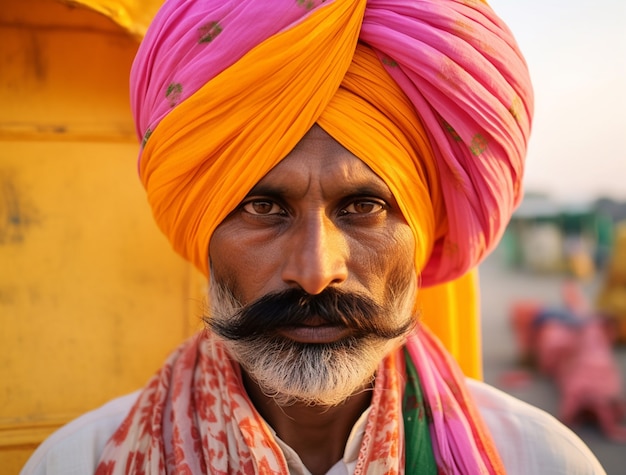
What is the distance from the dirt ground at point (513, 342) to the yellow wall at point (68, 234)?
4.58m

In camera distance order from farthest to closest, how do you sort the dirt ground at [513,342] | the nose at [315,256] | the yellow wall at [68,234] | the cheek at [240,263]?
the dirt ground at [513,342], the yellow wall at [68,234], the cheek at [240,263], the nose at [315,256]

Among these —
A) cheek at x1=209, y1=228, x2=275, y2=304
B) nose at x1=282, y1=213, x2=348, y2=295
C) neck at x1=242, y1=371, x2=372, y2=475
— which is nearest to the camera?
nose at x1=282, y1=213, x2=348, y2=295

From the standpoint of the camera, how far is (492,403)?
2170 millimetres

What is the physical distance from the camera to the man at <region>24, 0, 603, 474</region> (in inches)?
68.7

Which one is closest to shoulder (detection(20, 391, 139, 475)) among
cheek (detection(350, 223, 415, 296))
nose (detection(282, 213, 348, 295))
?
nose (detection(282, 213, 348, 295))

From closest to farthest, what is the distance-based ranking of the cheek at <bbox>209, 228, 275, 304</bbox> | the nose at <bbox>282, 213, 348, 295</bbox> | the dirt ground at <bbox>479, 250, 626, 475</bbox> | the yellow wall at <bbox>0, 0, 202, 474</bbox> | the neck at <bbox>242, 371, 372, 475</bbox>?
the nose at <bbox>282, 213, 348, 295</bbox>, the cheek at <bbox>209, 228, 275, 304</bbox>, the neck at <bbox>242, 371, 372, 475</bbox>, the yellow wall at <bbox>0, 0, 202, 474</bbox>, the dirt ground at <bbox>479, 250, 626, 475</bbox>

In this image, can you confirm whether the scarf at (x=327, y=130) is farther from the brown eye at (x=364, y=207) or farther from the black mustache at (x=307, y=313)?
the black mustache at (x=307, y=313)

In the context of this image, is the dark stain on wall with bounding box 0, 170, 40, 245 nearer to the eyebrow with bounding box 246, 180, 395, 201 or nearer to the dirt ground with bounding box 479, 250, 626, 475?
the eyebrow with bounding box 246, 180, 395, 201

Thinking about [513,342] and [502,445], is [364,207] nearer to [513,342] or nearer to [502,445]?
[502,445]

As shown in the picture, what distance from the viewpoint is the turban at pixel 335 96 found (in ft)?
5.67

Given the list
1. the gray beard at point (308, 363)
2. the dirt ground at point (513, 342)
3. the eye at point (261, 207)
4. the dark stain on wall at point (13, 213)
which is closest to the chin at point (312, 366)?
the gray beard at point (308, 363)

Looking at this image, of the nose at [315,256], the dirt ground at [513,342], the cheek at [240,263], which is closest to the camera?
the nose at [315,256]

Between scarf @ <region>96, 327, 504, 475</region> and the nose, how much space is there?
0.43 meters

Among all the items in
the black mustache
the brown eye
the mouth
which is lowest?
the mouth
